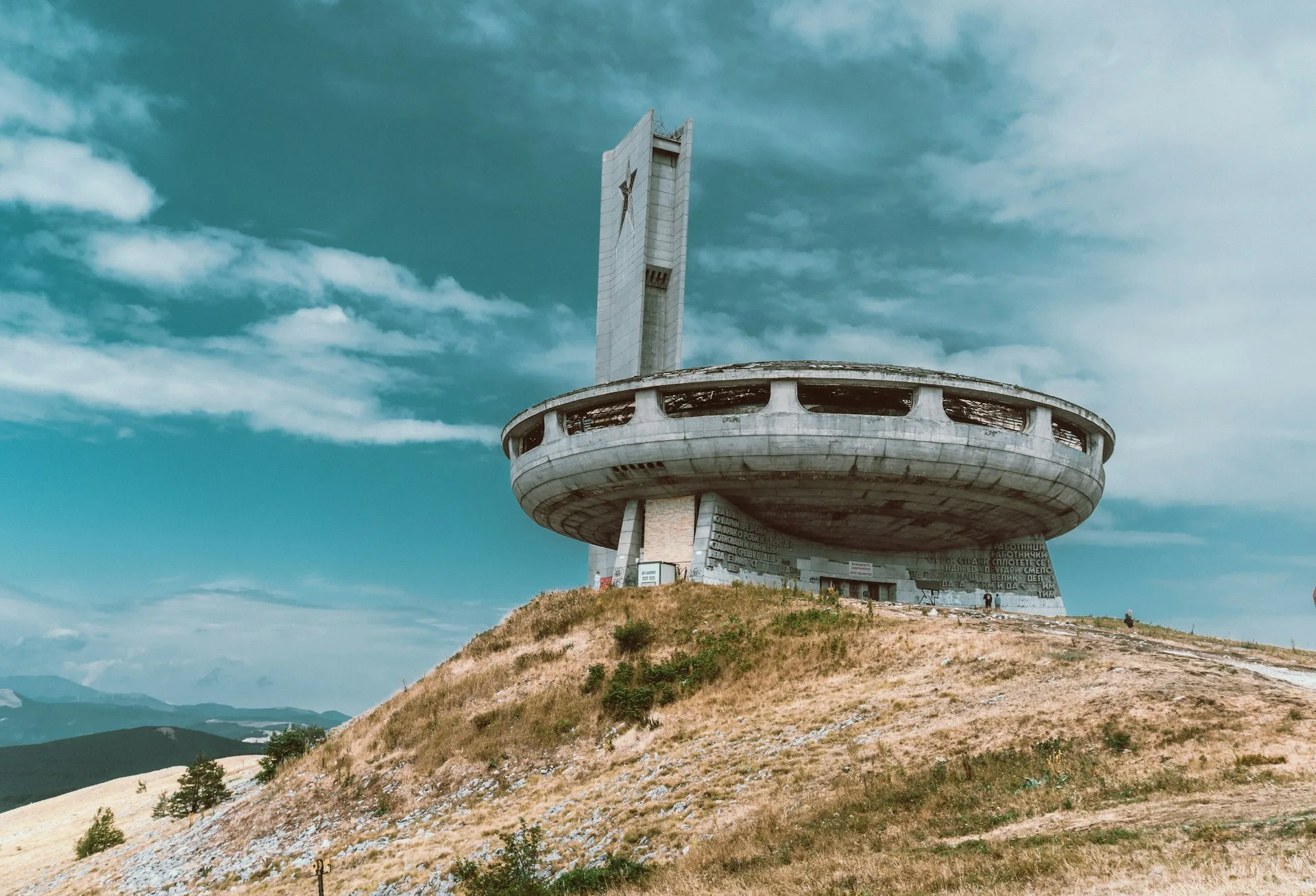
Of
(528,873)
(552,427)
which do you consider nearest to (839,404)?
(552,427)

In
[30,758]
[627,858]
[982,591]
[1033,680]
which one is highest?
[982,591]

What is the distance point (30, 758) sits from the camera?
431ft

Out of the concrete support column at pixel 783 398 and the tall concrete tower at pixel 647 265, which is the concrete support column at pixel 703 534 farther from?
the tall concrete tower at pixel 647 265

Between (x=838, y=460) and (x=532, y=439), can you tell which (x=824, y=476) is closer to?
(x=838, y=460)

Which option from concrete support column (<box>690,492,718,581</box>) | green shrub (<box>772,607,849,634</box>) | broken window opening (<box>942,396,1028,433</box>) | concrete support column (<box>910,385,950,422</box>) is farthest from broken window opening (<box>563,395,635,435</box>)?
broken window opening (<box>942,396,1028,433</box>)

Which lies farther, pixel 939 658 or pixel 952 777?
pixel 939 658

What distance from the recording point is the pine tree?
3403 centimetres

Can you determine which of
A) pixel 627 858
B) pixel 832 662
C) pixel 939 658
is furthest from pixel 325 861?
pixel 939 658

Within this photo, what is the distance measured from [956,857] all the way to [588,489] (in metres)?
28.9

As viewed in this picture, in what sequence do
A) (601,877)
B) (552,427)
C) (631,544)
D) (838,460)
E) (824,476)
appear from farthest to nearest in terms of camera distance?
(552,427) < (631,544) < (824,476) < (838,460) < (601,877)

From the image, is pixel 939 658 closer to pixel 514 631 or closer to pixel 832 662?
pixel 832 662

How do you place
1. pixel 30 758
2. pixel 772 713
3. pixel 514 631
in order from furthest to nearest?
pixel 30 758 < pixel 514 631 < pixel 772 713

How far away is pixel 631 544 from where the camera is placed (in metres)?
39.3

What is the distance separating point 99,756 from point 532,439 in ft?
Answer: 395
